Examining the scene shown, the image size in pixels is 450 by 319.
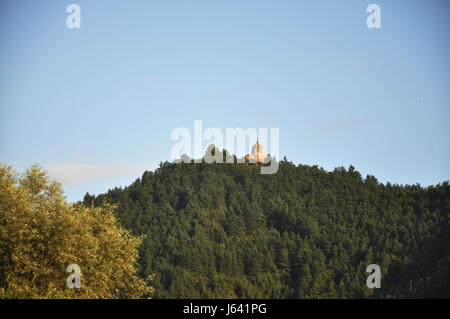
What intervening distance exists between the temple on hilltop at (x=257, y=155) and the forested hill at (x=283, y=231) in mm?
9704

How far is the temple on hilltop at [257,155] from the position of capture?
14188 centimetres

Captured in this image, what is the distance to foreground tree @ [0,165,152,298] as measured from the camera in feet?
99.7

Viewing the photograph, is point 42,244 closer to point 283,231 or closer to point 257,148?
point 283,231

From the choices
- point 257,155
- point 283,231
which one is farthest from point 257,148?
point 283,231

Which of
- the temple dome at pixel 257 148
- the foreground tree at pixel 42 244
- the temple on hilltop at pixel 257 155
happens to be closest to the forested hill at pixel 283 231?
the temple on hilltop at pixel 257 155

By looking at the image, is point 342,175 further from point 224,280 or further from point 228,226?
point 224,280

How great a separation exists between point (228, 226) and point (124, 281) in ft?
245

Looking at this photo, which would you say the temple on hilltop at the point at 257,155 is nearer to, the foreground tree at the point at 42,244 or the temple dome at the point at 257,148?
the temple dome at the point at 257,148

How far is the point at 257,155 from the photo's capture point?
144 metres

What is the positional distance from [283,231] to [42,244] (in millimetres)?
83636

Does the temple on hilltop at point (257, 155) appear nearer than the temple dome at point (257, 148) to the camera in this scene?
Yes

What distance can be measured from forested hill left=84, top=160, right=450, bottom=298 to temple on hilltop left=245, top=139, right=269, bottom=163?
970 centimetres
